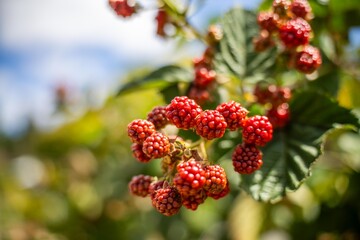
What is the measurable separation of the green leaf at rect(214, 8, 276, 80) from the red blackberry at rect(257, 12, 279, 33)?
0.13 meters

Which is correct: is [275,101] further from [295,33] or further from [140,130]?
[140,130]

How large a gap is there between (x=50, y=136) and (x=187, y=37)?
7.00ft

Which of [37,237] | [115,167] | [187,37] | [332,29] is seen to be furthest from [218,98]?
[37,237]

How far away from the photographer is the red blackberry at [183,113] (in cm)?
119

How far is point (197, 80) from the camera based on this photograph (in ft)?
5.23

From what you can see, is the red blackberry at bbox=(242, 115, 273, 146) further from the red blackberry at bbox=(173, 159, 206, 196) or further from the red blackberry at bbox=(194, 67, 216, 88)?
the red blackberry at bbox=(194, 67, 216, 88)

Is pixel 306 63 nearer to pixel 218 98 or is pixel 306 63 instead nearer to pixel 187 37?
pixel 218 98

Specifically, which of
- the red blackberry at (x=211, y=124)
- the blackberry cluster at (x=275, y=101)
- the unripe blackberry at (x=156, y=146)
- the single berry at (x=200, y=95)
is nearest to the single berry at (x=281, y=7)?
the blackberry cluster at (x=275, y=101)

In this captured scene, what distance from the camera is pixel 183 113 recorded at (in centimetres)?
119

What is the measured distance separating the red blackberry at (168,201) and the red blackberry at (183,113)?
0.54ft

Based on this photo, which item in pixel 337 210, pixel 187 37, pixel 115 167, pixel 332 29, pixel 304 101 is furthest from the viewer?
pixel 115 167

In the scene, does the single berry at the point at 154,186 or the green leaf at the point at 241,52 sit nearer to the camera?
the single berry at the point at 154,186

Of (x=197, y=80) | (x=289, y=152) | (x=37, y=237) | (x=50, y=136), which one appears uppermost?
(x=197, y=80)

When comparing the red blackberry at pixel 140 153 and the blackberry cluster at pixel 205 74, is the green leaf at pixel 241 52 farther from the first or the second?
the red blackberry at pixel 140 153
